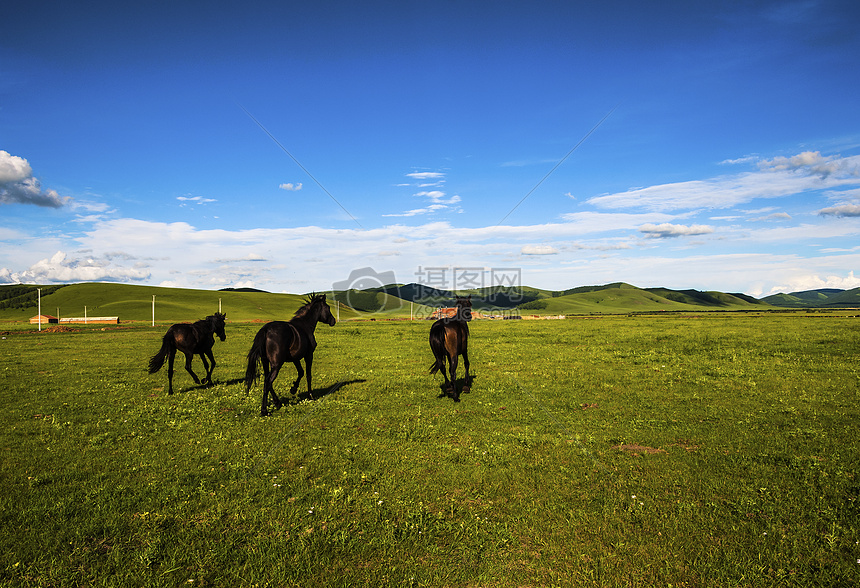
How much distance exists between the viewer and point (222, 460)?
380 inches

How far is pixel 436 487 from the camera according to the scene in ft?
26.7

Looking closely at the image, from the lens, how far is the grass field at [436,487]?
5762 mm

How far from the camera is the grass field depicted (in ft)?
18.9

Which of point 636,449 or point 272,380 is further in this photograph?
point 272,380

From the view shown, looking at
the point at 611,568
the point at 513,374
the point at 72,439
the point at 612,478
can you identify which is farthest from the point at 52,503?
the point at 513,374

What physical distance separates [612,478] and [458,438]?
380 cm

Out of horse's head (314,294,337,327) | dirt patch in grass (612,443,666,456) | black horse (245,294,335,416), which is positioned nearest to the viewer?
dirt patch in grass (612,443,666,456)

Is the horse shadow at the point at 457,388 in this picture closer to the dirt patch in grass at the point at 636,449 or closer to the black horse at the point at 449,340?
the black horse at the point at 449,340

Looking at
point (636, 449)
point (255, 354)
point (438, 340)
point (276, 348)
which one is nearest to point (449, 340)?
point (438, 340)

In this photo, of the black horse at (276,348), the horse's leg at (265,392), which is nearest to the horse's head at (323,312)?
the black horse at (276,348)

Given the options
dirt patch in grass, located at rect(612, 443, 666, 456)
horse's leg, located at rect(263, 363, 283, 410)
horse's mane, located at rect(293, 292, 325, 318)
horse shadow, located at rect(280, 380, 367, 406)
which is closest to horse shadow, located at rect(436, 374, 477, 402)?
horse shadow, located at rect(280, 380, 367, 406)

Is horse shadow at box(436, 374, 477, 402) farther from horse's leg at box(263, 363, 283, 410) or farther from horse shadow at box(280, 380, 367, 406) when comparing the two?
horse's leg at box(263, 363, 283, 410)

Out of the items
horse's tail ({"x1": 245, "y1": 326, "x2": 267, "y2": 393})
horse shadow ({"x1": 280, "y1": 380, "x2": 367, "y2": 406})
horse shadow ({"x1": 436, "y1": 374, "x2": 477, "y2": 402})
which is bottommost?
horse shadow ({"x1": 280, "y1": 380, "x2": 367, "y2": 406})

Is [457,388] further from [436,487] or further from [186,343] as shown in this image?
[186,343]
